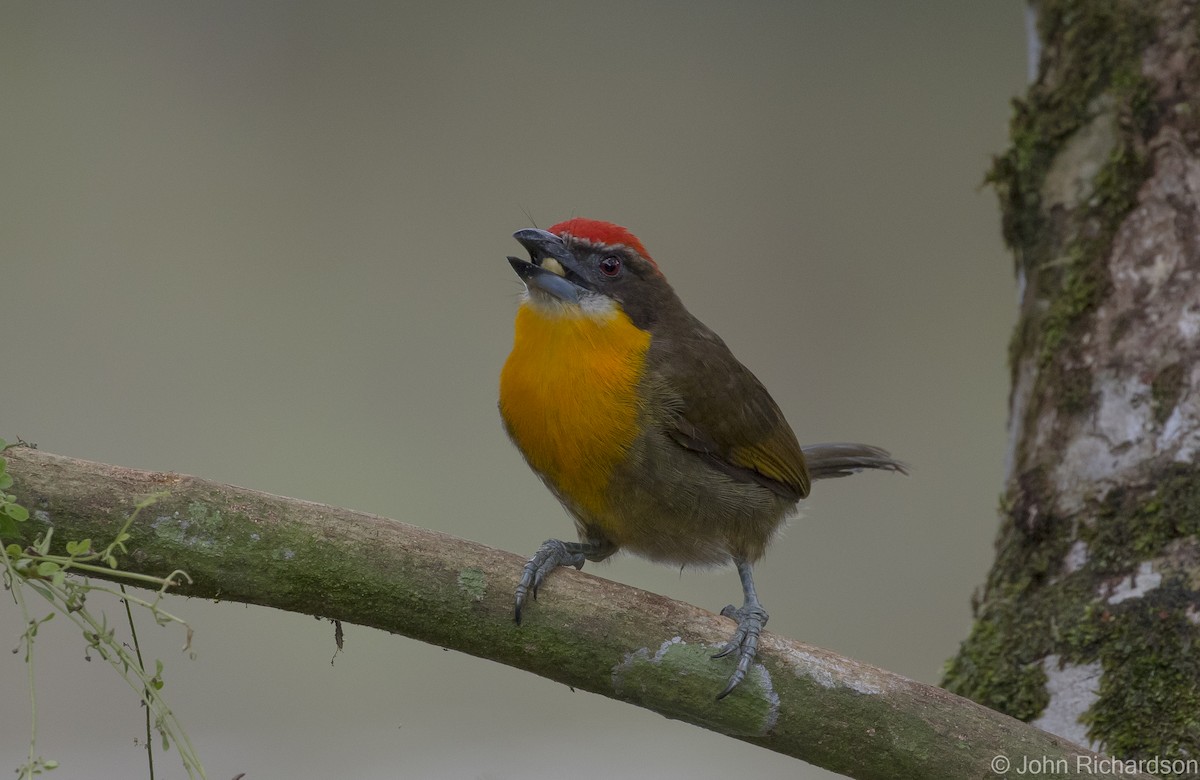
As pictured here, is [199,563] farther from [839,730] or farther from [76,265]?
[76,265]

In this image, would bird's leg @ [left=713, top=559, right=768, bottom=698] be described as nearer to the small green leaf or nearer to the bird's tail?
the bird's tail

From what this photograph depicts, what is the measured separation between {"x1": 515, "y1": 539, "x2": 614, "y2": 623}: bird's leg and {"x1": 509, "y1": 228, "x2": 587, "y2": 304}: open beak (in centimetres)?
57

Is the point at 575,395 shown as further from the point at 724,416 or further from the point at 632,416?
the point at 724,416

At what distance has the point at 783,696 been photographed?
2107 mm

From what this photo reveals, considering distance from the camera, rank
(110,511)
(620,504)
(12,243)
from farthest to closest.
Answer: (12,243), (620,504), (110,511)

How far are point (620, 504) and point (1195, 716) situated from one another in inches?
48.2

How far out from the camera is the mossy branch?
1953mm

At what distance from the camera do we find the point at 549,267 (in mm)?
2783

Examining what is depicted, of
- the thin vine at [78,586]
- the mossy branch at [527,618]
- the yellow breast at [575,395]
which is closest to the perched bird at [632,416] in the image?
the yellow breast at [575,395]

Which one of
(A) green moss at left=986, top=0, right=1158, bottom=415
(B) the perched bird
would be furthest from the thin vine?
(A) green moss at left=986, top=0, right=1158, bottom=415

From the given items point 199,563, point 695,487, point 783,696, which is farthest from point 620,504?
point 199,563

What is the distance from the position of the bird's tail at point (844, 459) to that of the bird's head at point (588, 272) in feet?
2.59

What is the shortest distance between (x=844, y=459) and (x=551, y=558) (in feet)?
4.35

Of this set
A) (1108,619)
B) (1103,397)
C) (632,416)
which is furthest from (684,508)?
(1103,397)
